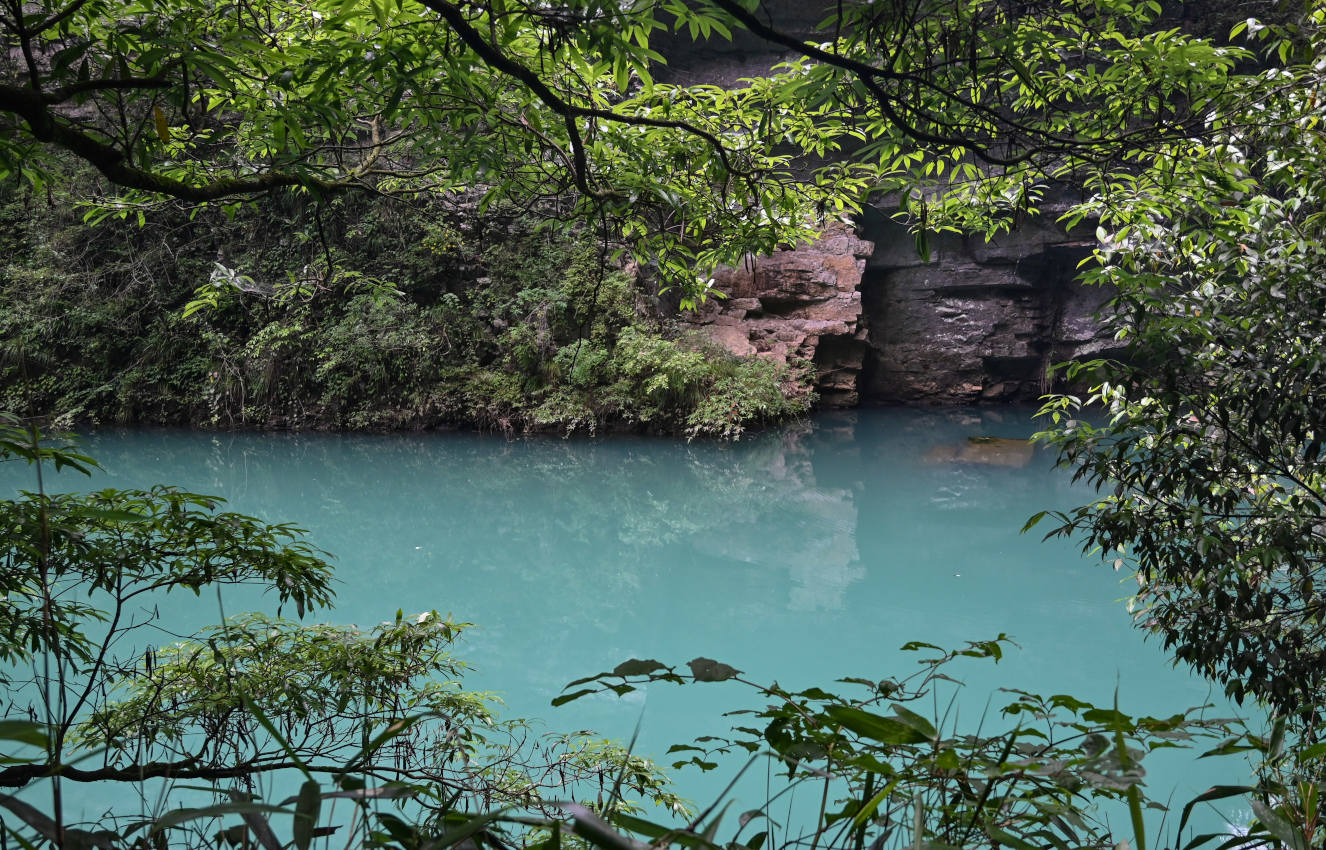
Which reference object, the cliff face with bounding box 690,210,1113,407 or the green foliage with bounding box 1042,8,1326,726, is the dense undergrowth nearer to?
the cliff face with bounding box 690,210,1113,407

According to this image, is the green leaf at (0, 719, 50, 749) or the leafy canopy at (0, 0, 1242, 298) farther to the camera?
the leafy canopy at (0, 0, 1242, 298)

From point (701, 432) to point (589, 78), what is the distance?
737cm

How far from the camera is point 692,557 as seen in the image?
5484 mm

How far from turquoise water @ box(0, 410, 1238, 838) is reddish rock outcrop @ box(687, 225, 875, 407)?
130cm

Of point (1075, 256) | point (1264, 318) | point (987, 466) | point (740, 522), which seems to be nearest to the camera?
point (1264, 318)

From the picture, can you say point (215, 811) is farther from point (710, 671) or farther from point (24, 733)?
point (710, 671)

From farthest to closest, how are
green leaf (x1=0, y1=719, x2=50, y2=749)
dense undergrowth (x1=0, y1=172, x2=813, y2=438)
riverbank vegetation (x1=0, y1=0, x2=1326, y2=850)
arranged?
dense undergrowth (x1=0, y1=172, x2=813, y2=438)
riverbank vegetation (x1=0, y1=0, x2=1326, y2=850)
green leaf (x1=0, y1=719, x2=50, y2=749)

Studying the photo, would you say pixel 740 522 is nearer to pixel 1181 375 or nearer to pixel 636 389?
pixel 636 389

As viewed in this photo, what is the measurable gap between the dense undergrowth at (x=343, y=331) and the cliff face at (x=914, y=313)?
88 centimetres

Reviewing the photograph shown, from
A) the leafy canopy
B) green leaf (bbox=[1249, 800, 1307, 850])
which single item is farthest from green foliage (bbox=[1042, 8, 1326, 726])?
green leaf (bbox=[1249, 800, 1307, 850])

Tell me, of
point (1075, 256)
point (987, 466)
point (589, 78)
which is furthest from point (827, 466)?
point (589, 78)

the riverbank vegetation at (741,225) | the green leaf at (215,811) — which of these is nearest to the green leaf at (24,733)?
the green leaf at (215,811)

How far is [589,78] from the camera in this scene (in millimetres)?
1933

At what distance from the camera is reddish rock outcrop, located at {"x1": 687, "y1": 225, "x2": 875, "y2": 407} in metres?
10.0
